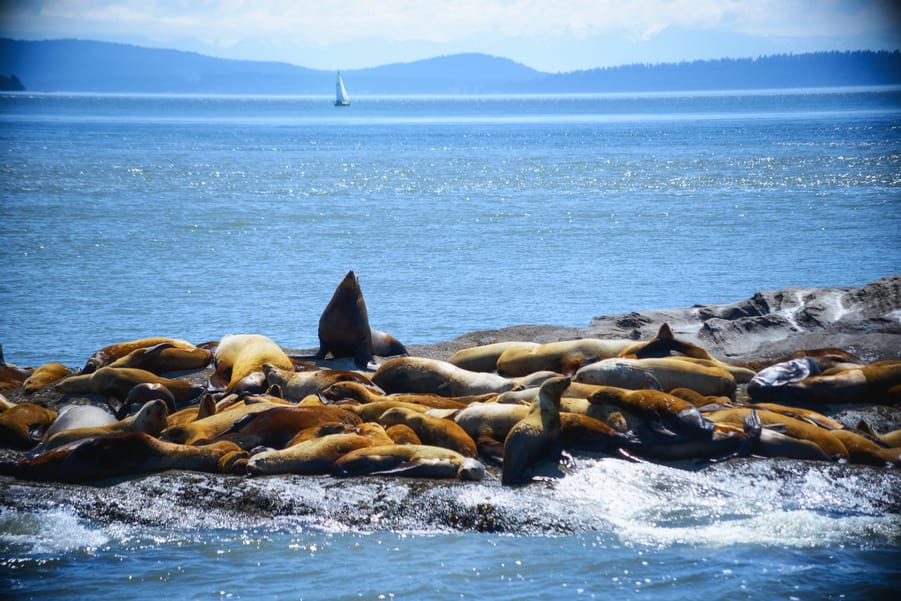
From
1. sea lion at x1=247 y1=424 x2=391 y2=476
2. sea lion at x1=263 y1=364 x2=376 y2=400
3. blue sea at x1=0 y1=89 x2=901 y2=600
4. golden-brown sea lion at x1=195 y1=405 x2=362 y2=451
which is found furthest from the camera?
sea lion at x1=263 y1=364 x2=376 y2=400

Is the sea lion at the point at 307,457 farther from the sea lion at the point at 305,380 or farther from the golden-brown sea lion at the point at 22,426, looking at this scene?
the golden-brown sea lion at the point at 22,426

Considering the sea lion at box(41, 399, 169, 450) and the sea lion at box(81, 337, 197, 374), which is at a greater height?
the sea lion at box(41, 399, 169, 450)

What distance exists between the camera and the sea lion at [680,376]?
791cm

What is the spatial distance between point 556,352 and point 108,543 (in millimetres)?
4471

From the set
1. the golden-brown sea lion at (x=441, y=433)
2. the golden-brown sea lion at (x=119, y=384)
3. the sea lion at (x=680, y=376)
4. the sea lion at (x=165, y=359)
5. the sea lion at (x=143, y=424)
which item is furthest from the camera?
the sea lion at (x=165, y=359)

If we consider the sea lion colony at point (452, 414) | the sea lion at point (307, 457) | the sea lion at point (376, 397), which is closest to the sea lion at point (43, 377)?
the sea lion colony at point (452, 414)

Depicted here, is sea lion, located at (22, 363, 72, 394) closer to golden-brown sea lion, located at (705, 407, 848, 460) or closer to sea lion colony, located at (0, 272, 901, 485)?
sea lion colony, located at (0, 272, 901, 485)

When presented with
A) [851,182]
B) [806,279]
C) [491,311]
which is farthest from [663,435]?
[851,182]

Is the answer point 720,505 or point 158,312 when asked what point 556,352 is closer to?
point 720,505

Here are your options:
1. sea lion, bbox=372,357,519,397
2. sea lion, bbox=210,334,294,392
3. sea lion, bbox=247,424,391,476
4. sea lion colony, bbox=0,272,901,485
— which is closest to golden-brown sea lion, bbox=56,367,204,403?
sea lion colony, bbox=0,272,901,485

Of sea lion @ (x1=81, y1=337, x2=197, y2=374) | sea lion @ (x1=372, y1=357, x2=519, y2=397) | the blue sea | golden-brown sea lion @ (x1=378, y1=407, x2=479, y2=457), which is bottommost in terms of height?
the blue sea

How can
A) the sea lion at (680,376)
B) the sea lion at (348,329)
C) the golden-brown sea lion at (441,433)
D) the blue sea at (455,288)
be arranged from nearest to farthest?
the blue sea at (455,288), the golden-brown sea lion at (441,433), the sea lion at (680,376), the sea lion at (348,329)

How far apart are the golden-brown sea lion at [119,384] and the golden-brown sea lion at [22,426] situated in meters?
0.96

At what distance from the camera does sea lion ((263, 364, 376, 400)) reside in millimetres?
8305
